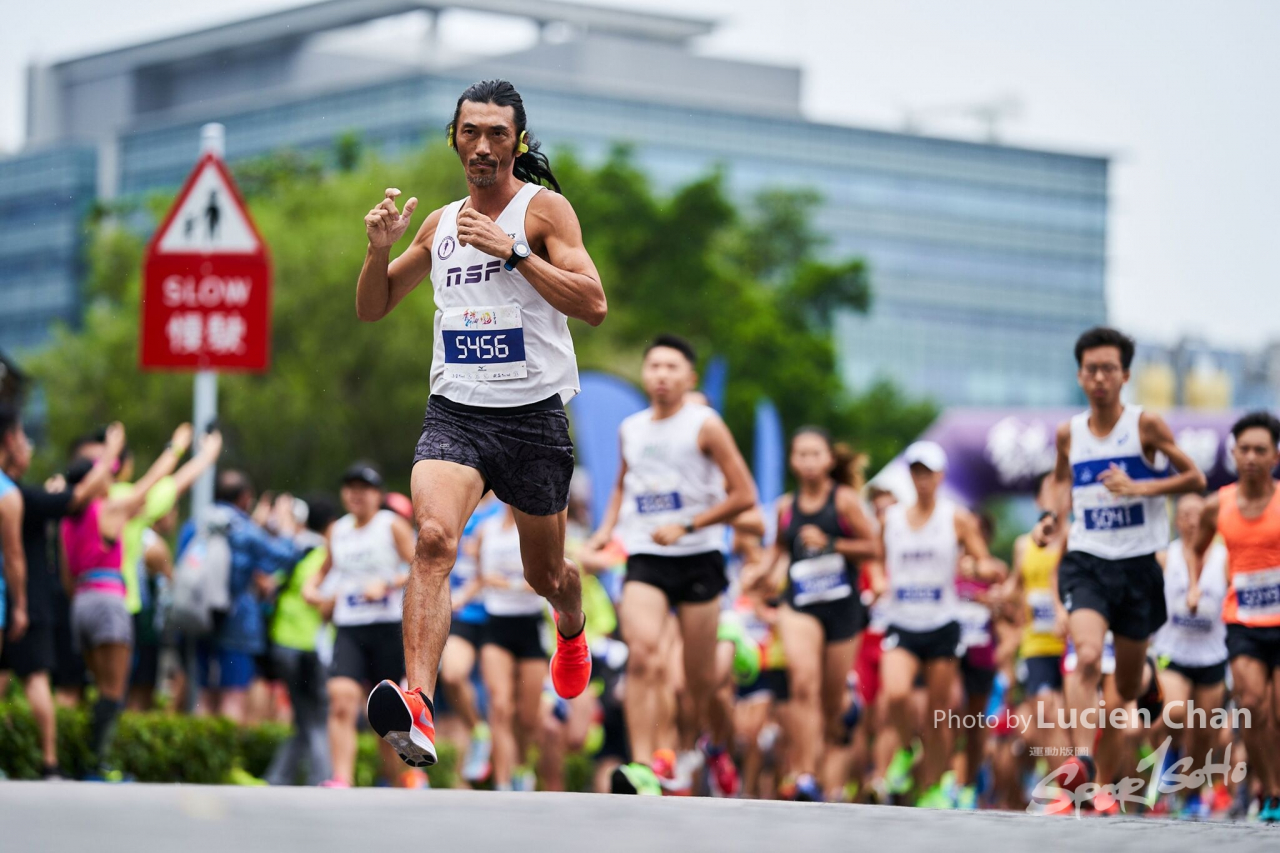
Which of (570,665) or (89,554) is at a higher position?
(89,554)

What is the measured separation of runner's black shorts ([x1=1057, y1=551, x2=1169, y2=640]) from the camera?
961 centimetres

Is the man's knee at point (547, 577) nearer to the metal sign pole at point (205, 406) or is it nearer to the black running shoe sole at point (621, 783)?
the black running shoe sole at point (621, 783)

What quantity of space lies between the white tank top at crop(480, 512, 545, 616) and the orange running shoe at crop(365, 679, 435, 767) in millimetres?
5758

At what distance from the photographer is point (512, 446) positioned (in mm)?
7027

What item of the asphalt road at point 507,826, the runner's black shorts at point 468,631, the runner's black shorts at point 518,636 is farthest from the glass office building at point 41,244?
the asphalt road at point 507,826

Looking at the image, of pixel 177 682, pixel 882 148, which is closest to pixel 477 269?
pixel 177 682

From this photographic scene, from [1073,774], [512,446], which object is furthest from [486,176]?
[1073,774]

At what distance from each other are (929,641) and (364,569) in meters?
3.74

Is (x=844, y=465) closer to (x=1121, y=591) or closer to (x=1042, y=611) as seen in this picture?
(x=1042, y=611)

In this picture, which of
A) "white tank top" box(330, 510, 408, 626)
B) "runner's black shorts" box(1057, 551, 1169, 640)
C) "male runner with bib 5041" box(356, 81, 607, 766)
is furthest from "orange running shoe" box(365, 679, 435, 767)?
"white tank top" box(330, 510, 408, 626)

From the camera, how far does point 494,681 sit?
12.3 meters

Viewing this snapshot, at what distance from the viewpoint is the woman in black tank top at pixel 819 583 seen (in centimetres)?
1174

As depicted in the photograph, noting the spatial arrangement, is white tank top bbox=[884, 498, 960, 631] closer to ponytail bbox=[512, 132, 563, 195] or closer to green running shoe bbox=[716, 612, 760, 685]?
green running shoe bbox=[716, 612, 760, 685]

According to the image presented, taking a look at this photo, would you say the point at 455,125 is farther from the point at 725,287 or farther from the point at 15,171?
the point at 15,171
